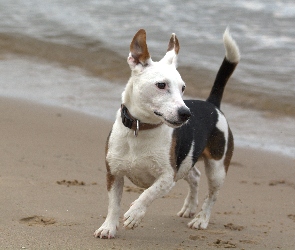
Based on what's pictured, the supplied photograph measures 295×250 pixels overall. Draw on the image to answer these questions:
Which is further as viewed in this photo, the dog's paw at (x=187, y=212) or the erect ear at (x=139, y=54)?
the dog's paw at (x=187, y=212)

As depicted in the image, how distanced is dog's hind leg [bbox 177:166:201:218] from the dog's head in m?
1.26

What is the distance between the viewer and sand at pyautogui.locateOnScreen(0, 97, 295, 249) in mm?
4809

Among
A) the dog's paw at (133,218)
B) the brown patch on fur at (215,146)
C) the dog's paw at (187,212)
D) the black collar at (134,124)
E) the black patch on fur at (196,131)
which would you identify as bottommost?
the dog's paw at (187,212)

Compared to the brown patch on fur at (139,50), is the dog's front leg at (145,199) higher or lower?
lower

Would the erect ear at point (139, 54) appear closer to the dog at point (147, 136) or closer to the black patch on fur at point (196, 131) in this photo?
the dog at point (147, 136)

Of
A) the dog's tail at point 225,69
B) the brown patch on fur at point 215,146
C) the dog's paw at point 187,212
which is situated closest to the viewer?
the brown patch on fur at point 215,146

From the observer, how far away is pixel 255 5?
677 inches

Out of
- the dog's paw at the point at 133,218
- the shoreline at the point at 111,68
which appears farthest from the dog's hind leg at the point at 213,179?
the shoreline at the point at 111,68

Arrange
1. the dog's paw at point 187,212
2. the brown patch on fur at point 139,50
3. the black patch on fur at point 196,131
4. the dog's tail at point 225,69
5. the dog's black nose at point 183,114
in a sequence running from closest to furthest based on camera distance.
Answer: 1. the dog's black nose at point 183,114
2. the brown patch on fur at point 139,50
3. the black patch on fur at point 196,131
4. the dog's paw at point 187,212
5. the dog's tail at point 225,69

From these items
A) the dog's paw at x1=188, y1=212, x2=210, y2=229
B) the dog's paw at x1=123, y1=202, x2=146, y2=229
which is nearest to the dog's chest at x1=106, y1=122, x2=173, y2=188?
the dog's paw at x1=123, y1=202, x2=146, y2=229

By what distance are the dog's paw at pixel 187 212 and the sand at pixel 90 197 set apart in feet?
0.31

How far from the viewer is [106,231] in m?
4.82

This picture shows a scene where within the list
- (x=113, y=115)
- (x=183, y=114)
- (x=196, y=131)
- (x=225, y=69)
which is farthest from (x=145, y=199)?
(x=113, y=115)

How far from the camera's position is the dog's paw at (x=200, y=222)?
5531mm
